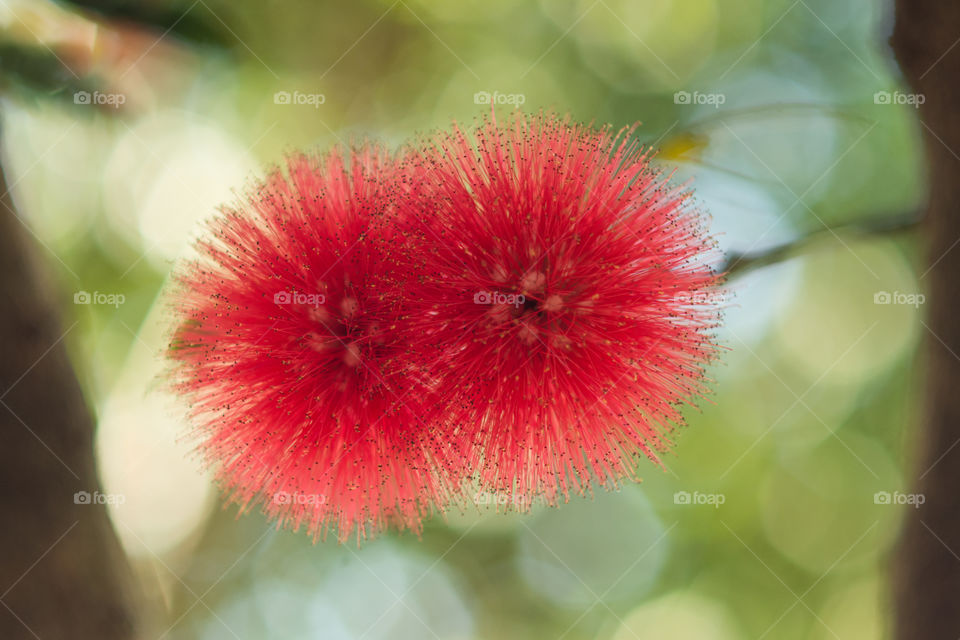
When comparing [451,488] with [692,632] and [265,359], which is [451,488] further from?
[692,632]

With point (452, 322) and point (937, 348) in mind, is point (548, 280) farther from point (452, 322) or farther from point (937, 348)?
point (937, 348)

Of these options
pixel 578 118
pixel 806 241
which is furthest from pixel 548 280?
pixel 578 118

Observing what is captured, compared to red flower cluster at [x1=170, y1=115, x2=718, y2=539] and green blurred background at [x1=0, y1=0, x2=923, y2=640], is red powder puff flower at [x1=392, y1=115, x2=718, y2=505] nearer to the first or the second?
red flower cluster at [x1=170, y1=115, x2=718, y2=539]

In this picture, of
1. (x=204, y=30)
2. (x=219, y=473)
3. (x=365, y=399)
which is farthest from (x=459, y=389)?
(x=204, y=30)

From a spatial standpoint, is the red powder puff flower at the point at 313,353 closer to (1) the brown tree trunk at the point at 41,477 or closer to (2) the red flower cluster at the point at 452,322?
(2) the red flower cluster at the point at 452,322

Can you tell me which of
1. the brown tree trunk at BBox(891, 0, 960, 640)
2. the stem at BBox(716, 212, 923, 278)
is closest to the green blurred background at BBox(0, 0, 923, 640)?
the stem at BBox(716, 212, 923, 278)

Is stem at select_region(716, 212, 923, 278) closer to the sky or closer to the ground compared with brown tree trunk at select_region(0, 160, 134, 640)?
closer to the sky
